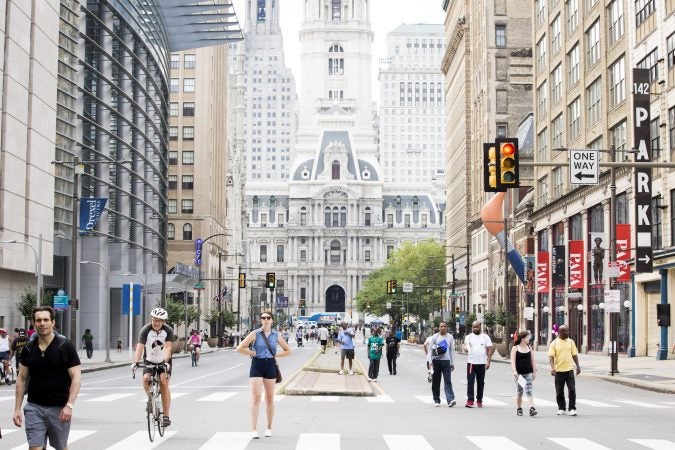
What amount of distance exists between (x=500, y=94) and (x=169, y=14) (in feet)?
98.1

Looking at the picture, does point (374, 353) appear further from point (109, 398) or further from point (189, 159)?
point (189, 159)

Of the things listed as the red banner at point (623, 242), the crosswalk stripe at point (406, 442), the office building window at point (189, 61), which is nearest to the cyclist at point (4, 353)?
the crosswalk stripe at point (406, 442)

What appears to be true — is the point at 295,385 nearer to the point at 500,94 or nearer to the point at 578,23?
the point at 578,23

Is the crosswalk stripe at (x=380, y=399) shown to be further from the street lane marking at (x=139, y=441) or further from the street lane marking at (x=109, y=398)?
the street lane marking at (x=139, y=441)

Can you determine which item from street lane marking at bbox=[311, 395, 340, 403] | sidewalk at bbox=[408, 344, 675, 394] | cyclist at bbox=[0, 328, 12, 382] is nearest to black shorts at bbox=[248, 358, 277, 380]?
street lane marking at bbox=[311, 395, 340, 403]

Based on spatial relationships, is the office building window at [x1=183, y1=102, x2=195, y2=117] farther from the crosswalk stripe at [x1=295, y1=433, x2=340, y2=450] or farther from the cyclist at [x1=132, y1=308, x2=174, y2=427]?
the crosswalk stripe at [x1=295, y1=433, x2=340, y2=450]

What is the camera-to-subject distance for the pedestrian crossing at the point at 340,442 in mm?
15172

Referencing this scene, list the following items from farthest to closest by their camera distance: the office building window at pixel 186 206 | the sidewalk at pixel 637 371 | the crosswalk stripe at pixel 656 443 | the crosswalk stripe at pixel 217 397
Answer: the office building window at pixel 186 206 < the sidewalk at pixel 637 371 < the crosswalk stripe at pixel 217 397 < the crosswalk stripe at pixel 656 443

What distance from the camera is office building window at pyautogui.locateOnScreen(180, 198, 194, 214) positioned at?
382 ft

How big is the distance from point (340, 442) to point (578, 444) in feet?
11.4

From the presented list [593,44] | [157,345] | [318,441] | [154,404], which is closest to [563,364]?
[318,441]

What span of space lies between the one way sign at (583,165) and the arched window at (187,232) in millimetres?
93883

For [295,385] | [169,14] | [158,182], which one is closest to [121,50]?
[169,14]

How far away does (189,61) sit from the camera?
117 m
